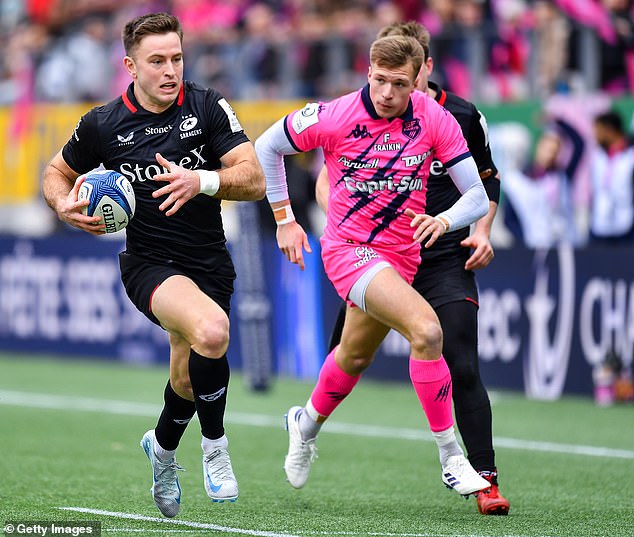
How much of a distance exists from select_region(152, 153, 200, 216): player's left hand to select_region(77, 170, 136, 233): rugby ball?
0.86 ft

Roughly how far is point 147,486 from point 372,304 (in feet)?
6.68

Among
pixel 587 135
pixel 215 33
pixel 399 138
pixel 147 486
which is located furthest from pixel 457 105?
Answer: pixel 215 33

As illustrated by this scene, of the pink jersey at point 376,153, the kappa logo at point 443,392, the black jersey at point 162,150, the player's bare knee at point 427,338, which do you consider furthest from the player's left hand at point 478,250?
the black jersey at point 162,150

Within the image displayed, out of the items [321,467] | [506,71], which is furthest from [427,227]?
[506,71]

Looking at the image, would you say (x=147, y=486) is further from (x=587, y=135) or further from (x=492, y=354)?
(x=587, y=135)

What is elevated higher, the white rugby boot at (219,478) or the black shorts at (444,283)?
the black shorts at (444,283)

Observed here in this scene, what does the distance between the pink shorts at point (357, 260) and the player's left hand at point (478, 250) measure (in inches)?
11.8

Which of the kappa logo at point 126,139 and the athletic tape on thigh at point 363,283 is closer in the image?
the kappa logo at point 126,139

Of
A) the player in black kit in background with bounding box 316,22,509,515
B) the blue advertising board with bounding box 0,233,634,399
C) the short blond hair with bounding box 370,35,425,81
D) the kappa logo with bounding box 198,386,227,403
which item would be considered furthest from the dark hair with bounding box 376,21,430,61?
the blue advertising board with bounding box 0,233,634,399

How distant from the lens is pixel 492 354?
13031mm

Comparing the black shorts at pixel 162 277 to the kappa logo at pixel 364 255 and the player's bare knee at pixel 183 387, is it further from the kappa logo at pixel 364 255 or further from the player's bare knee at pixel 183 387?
the kappa logo at pixel 364 255

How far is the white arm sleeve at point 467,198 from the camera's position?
23.4 feet

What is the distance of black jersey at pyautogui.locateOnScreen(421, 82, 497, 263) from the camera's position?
7.72 m

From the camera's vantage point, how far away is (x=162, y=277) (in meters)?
7.01
